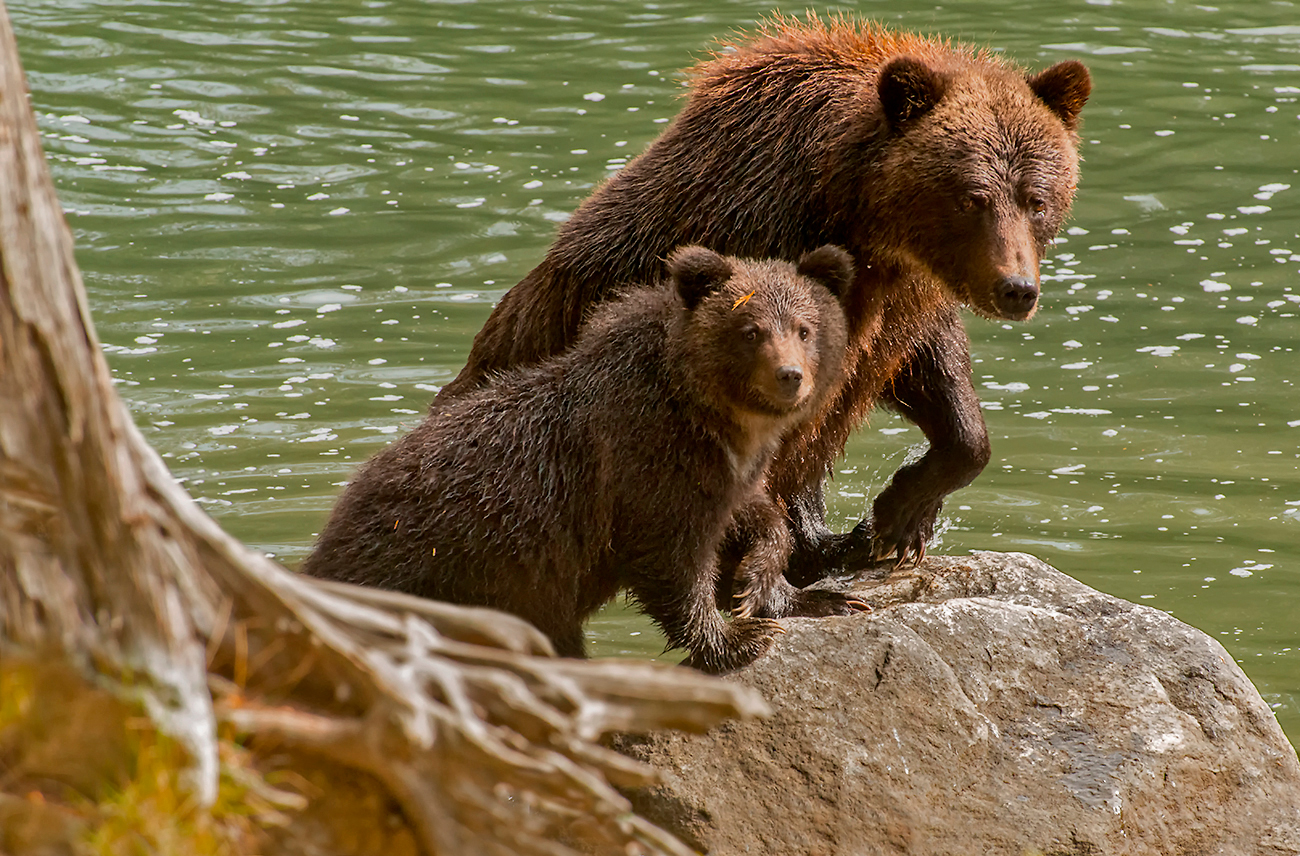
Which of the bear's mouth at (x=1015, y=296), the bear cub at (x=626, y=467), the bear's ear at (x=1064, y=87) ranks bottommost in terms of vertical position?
the bear cub at (x=626, y=467)

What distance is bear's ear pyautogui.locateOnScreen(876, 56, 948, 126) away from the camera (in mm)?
5926

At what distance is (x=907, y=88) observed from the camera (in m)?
5.96

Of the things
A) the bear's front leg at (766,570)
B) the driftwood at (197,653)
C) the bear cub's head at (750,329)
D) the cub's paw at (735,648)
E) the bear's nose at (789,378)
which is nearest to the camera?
the driftwood at (197,653)

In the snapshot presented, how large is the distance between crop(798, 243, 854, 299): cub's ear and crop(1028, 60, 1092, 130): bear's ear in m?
1.10

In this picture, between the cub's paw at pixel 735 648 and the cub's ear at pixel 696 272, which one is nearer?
the cub's ear at pixel 696 272

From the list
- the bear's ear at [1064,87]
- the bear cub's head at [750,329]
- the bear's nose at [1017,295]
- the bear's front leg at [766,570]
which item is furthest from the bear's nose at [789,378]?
the bear's ear at [1064,87]

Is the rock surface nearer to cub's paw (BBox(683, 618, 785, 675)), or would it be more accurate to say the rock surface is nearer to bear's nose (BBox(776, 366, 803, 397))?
cub's paw (BBox(683, 618, 785, 675))

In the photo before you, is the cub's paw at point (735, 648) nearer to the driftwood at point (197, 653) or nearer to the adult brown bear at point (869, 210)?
the adult brown bear at point (869, 210)

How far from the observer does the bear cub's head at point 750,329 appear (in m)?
5.52

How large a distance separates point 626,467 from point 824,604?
4.16 feet

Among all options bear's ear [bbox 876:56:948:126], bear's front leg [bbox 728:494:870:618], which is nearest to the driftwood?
bear's front leg [bbox 728:494:870:618]

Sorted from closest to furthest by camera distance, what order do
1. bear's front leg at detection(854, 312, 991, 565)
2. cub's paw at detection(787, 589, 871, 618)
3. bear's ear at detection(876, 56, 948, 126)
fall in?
bear's ear at detection(876, 56, 948, 126)
cub's paw at detection(787, 589, 871, 618)
bear's front leg at detection(854, 312, 991, 565)

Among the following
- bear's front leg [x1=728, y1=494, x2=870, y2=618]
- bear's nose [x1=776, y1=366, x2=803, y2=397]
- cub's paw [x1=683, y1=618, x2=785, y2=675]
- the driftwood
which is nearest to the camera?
the driftwood

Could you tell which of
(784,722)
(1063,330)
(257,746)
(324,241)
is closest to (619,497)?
(784,722)
